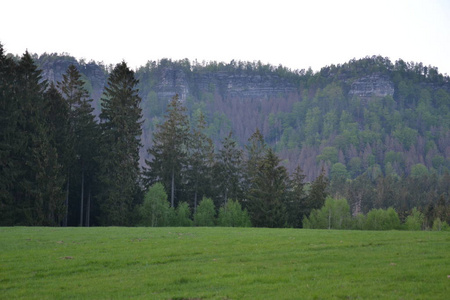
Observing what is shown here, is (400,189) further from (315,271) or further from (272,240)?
(315,271)

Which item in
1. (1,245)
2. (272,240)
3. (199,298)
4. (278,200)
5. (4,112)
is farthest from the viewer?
(278,200)

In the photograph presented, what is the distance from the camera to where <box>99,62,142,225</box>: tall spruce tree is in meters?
52.0

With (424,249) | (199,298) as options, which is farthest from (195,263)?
(424,249)

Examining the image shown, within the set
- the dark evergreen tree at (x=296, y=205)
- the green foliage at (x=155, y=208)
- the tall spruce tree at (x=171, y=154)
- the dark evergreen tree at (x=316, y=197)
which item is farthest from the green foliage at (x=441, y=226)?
the green foliage at (x=155, y=208)

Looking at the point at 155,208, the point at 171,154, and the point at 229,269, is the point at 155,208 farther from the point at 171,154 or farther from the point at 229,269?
the point at 229,269

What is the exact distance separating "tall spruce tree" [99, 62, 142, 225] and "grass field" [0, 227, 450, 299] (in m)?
29.6

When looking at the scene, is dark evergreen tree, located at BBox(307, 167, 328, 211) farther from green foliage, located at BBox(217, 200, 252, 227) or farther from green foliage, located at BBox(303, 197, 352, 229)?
green foliage, located at BBox(217, 200, 252, 227)

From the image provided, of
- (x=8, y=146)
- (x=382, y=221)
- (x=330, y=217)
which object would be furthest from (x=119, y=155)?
(x=382, y=221)

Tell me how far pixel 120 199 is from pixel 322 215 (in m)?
30.3

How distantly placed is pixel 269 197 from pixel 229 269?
140ft

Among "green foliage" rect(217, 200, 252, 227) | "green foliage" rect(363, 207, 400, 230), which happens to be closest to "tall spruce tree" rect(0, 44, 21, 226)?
"green foliage" rect(217, 200, 252, 227)

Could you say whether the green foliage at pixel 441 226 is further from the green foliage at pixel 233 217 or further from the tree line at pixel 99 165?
the green foliage at pixel 233 217

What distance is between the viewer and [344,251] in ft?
60.9

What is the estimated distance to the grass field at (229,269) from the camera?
12266mm
